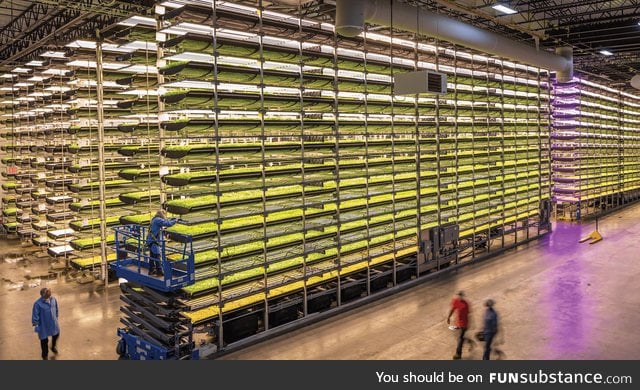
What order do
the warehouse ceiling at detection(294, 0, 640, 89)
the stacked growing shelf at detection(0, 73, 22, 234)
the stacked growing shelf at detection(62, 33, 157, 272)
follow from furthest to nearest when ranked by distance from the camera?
the stacked growing shelf at detection(0, 73, 22, 234)
the warehouse ceiling at detection(294, 0, 640, 89)
the stacked growing shelf at detection(62, 33, 157, 272)

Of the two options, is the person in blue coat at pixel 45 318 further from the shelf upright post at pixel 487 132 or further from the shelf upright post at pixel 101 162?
the shelf upright post at pixel 487 132

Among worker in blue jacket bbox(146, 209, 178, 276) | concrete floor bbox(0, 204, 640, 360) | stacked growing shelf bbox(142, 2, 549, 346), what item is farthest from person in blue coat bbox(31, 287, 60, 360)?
stacked growing shelf bbox(142, 2, 549, 346)

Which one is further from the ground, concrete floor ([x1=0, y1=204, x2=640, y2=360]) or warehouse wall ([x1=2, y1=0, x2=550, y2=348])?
warehouse wall ([x1=2, y1=0, x2=550, y2=348])

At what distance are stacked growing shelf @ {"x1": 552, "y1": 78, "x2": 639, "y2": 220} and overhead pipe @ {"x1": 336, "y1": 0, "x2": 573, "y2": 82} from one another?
6.15m

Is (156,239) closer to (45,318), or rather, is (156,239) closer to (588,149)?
(45,318)

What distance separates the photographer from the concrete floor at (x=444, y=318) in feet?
29.8

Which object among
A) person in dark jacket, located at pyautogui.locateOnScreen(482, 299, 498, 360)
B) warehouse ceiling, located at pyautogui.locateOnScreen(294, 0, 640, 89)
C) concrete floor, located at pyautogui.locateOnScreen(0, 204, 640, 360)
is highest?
warehouse ceiling, located at pyautogui.locateOnScreen(294, 0, 640, 89)

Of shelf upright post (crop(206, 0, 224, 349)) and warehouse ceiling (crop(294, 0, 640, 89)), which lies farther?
warehouse ceiling (crop(294, 0, 640, 89))

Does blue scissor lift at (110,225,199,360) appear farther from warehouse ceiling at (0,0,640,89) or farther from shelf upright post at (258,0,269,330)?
warehouse ceiling at (0,0,640,89)

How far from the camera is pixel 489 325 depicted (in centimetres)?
828

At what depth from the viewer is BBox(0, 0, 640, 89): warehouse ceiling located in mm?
16672

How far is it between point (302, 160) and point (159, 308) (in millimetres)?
3974

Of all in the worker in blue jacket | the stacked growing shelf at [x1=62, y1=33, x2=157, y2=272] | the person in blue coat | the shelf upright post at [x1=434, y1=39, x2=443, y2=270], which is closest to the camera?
the worker in blue jacket
